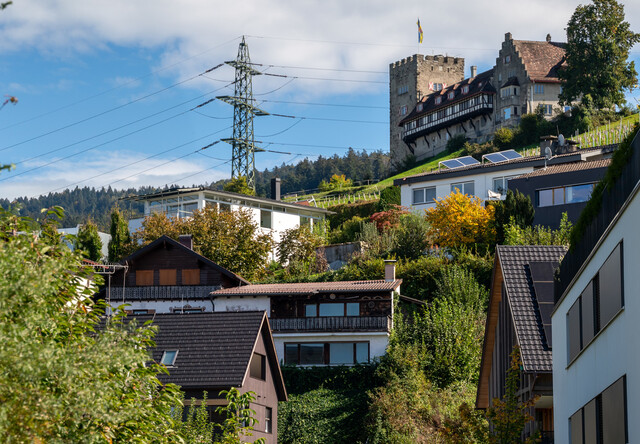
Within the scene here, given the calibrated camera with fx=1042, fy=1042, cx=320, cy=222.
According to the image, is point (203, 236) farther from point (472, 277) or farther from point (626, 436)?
point (626, 436)

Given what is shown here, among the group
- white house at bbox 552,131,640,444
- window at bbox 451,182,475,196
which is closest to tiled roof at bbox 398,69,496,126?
window at bbox 451,182,475,196

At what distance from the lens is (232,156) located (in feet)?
334

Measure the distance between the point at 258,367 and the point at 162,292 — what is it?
17.6 meters

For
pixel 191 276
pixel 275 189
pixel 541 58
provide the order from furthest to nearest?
pixel 541 58 → pixel 275 189 → pixel 191 276

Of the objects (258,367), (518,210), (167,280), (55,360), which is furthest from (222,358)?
(55,360)

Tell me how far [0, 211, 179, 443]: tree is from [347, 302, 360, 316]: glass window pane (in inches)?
1469

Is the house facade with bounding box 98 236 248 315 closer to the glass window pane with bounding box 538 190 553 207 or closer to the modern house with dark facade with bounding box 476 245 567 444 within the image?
the glass window pane with bounding box 538 190 553 207

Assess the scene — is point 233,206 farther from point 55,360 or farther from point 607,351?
point 55,360

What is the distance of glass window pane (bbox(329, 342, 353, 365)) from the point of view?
2010 inches

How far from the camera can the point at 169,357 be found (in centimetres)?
4062

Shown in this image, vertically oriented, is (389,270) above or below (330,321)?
above

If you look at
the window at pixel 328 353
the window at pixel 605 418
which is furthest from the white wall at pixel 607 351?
the window at pixel 328 353

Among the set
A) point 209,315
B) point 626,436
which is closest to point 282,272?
point 209,315

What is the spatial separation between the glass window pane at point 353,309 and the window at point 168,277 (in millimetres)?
11028
